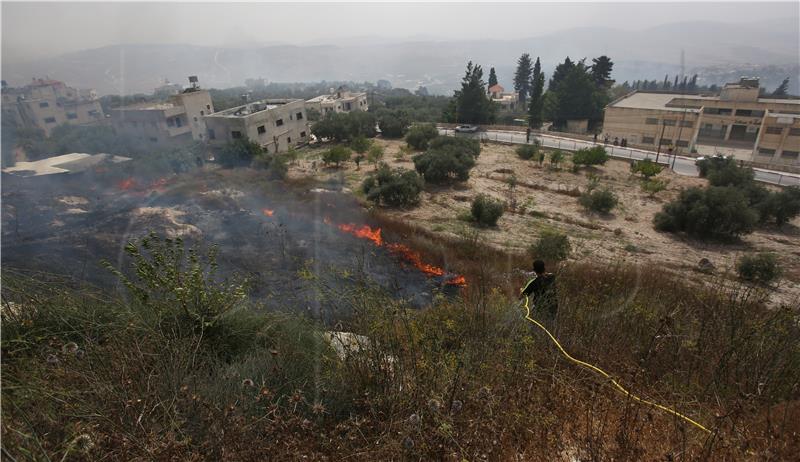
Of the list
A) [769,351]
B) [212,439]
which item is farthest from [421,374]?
[769,351]

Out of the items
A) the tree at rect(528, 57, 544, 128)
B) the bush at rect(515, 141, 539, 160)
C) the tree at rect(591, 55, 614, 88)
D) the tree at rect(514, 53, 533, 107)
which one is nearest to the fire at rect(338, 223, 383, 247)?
the bush at rect(515, 141, 539, 160)

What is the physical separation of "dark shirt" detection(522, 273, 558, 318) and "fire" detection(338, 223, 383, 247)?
8310mm

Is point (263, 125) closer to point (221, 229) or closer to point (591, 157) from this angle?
point (221, 229)

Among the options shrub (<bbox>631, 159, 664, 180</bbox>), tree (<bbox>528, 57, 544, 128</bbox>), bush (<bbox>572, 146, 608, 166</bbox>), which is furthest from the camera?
tree (<bbox>528, 57, 544, 128</bbox>)

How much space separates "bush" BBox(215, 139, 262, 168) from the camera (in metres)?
28.3

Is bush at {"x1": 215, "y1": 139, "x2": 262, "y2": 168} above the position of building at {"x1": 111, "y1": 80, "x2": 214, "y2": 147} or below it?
below

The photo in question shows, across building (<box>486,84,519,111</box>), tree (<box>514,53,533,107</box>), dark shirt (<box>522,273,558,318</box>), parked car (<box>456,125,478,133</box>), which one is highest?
tree (<box>514,53,533,107</box>)

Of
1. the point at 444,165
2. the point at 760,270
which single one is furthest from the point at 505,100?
the point at 760,270

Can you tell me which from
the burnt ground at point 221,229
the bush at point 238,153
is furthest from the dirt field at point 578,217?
the burnt ground at point 221,229

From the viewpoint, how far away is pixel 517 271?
9.81 meters

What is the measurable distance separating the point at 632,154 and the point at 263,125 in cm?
3288

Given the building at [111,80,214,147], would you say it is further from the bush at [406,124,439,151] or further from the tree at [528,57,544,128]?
the tree at [528,57,544,128]

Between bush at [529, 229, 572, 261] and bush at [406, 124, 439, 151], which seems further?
bush at [406, 124, 439, 151]

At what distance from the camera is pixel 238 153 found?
28359mm
